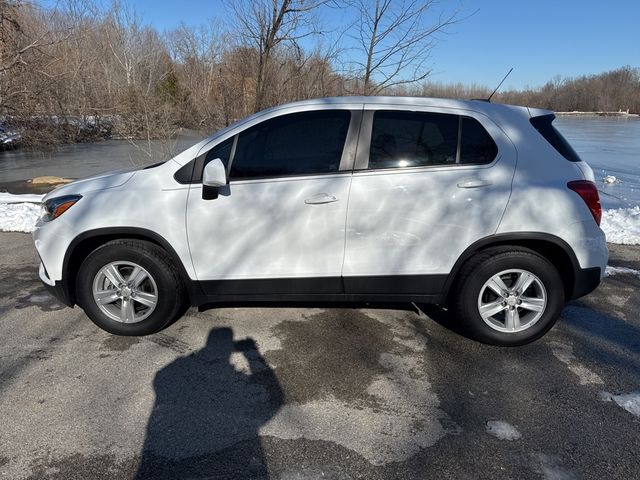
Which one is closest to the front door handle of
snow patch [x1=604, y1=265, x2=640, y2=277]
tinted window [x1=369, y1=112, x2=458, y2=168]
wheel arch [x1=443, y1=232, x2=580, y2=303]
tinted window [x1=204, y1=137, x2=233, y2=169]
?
tinted window [x1=369, y1=112, x2=458, y2=168]

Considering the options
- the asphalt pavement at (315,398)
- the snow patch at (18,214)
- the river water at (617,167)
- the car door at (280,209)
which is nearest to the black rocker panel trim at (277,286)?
the car door at (280,209)

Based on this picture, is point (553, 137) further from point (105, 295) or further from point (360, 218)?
point (105, 295)

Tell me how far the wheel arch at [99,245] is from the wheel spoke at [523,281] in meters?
2.50

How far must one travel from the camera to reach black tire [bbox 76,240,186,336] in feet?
11.0

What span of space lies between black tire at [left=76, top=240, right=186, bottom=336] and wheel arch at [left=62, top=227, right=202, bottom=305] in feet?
0.20

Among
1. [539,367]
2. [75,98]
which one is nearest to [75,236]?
[539,367]

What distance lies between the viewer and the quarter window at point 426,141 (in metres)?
3.22

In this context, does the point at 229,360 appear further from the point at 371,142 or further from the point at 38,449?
the point at 371,142

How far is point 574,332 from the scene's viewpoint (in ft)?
12.1

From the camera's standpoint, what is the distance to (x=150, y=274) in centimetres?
339

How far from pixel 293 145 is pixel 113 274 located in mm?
1759

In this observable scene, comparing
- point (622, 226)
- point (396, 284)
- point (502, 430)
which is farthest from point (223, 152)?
point (622, 226)

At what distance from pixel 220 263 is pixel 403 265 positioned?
141 cm

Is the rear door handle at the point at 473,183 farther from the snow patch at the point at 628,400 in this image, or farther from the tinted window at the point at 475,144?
the snow patch at the point at 628,400
